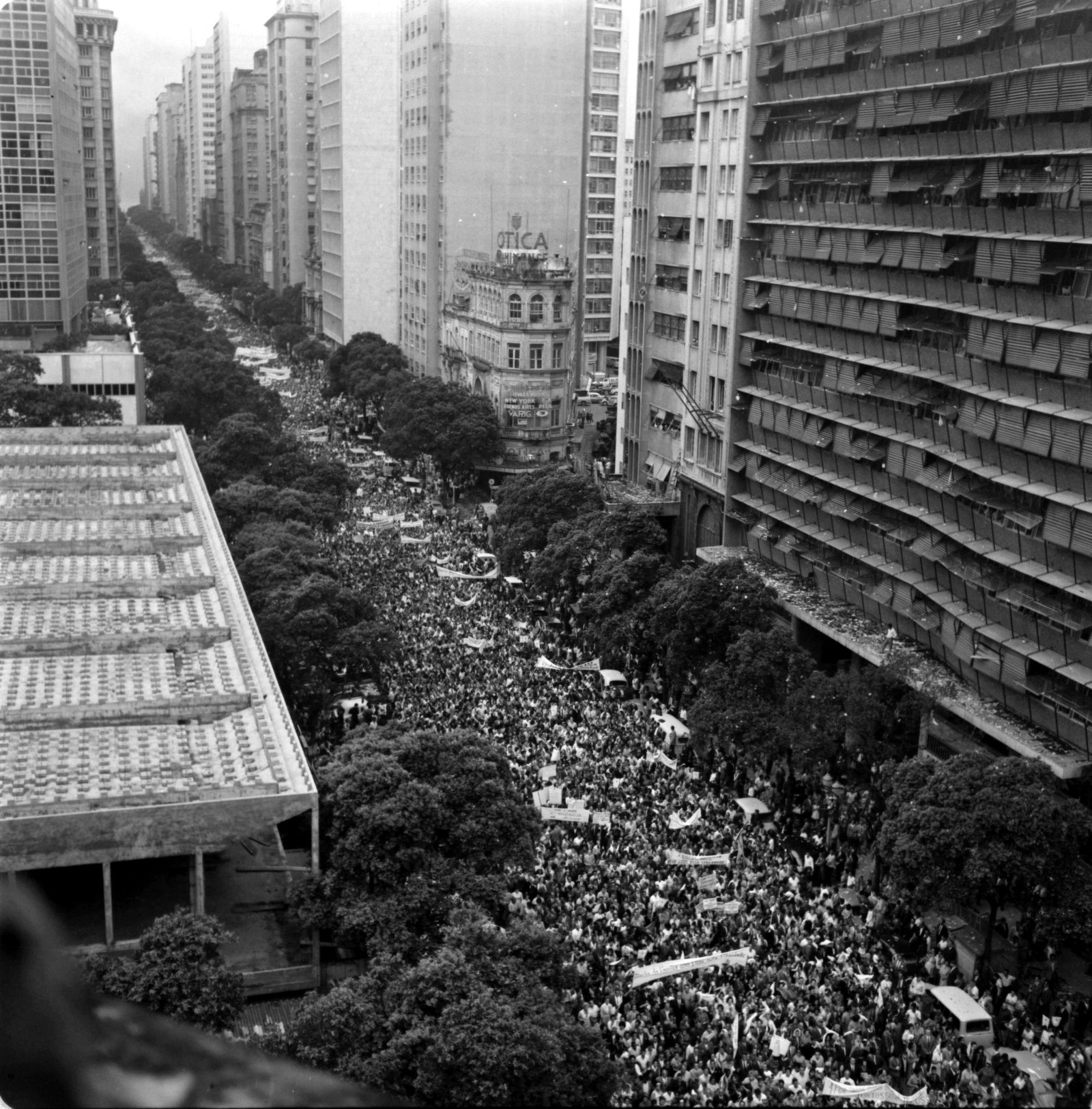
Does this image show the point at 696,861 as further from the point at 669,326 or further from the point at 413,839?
the point at 669,326

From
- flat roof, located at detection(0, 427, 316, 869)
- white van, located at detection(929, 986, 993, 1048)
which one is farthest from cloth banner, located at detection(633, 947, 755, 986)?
flat roof, located at detection(0, 427, 316, 869)

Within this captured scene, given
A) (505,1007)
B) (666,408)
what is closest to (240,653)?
(505,1007)

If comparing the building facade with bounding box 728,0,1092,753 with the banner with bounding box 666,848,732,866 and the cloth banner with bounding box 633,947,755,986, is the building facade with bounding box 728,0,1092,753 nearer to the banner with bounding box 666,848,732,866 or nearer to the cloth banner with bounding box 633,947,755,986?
the banner with bounding box 666,848,732,866

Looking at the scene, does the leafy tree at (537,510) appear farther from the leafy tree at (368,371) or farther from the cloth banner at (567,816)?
the leafy tree at (368,371)

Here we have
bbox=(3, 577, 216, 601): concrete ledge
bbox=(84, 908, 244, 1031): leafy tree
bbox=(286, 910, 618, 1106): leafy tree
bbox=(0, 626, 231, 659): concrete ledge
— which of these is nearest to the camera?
bbox=(286, 910, 618, 1106): leafy tree

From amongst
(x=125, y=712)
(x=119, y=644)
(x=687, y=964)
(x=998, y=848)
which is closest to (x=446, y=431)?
(x=119, y=644)

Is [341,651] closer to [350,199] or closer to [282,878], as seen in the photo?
[282,878]
